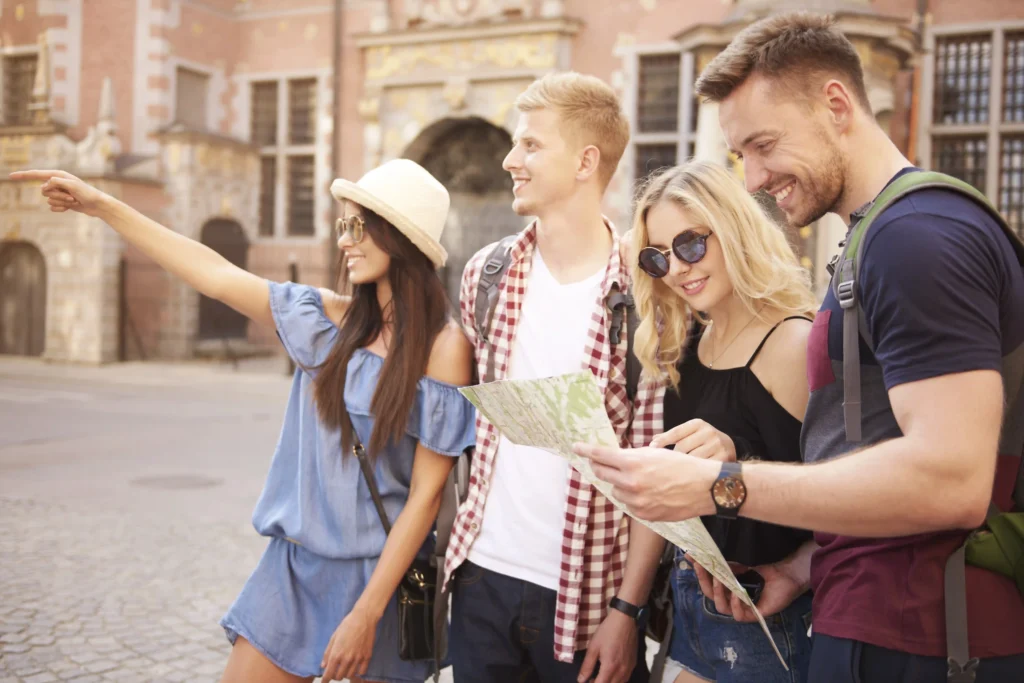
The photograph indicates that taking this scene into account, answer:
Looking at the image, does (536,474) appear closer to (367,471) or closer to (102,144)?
(367,471)

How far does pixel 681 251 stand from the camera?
7.43 feet

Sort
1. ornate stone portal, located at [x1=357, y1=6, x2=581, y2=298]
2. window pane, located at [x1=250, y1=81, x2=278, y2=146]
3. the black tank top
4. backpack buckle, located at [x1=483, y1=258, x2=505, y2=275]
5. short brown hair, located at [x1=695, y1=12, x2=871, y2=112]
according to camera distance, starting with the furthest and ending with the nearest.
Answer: window pane, located at [x1=250, y1=81, x2=278, y2=146] < ornate stone portal, located at [x1=357, y1=6, x2=581, y2=298] < backpack buckle, located at [x1=483, y1=258, x2=505, y2=275] < the black tank top < short brown hair, located at [x1=695, y1=12, x2=871, y2=112]

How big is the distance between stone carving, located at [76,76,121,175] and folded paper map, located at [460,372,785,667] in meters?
16.6

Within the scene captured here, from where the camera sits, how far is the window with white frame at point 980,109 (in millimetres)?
13688

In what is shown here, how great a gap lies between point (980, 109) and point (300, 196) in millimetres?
12087

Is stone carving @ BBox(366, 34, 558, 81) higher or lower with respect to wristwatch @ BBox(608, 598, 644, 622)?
higher

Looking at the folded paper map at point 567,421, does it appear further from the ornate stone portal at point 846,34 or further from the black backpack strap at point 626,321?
the ornate stone portal at point 846,34

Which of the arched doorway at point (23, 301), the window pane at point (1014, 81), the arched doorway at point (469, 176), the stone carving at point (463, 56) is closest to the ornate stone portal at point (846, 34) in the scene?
the window pane at point (1014, 81)

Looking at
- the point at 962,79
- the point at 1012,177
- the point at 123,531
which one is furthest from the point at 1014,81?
the point at 123,531

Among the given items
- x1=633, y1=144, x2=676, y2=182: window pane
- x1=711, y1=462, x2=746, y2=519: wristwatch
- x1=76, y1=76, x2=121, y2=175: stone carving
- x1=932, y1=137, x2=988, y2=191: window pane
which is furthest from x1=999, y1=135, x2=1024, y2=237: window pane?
x1=76, y1=76, x2=121, y2=175: stone carving

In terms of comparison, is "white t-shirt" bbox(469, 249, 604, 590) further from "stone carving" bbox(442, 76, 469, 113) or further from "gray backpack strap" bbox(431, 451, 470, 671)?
"stone carving" bbox(442, 76, 469, 113)

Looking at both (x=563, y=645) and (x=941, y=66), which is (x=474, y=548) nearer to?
(x=563, y=645)

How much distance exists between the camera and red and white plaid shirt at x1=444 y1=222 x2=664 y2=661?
238 cm

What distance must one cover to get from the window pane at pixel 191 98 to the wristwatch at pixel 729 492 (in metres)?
18.4
